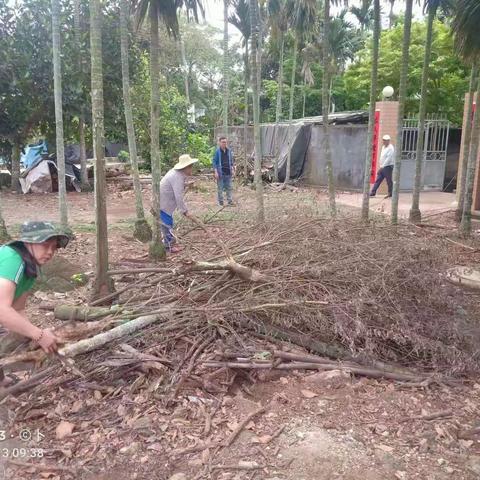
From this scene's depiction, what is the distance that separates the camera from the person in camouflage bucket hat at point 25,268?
2.86 metres

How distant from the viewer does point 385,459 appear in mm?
3111

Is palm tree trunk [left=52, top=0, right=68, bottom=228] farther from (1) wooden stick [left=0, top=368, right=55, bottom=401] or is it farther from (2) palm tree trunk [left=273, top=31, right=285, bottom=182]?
(2) palm tree trunk [left=273, top=31, right=285, bottom=182]

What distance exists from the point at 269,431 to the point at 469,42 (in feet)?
26.4

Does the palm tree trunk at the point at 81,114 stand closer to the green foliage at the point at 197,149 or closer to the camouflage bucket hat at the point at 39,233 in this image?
the green foliage at the point at 197,149

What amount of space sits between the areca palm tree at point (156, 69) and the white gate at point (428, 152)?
9.83 metres

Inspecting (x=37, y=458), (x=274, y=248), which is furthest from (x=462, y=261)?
(x=37, y=458)

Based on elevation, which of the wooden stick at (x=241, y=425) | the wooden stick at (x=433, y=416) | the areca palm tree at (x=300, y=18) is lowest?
the wooden stick at (x=433, y=416)

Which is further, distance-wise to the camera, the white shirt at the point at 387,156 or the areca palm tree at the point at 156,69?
the white shirt at the point at 387,156

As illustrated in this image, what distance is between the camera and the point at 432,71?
1861cm

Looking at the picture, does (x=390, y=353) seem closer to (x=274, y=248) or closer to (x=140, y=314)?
(x=274, y=248)

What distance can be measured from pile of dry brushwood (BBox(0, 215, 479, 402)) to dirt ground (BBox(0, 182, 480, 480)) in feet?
0.55

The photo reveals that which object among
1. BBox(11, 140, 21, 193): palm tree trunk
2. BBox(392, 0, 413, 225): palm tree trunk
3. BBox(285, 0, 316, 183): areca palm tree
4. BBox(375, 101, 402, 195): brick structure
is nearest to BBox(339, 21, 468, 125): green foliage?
BBox(375, 101, 402, 195): brick structure

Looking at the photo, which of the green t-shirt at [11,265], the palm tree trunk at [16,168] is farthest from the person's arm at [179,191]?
the palm tree trunk at [16,168]

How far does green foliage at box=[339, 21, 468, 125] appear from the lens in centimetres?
1883
